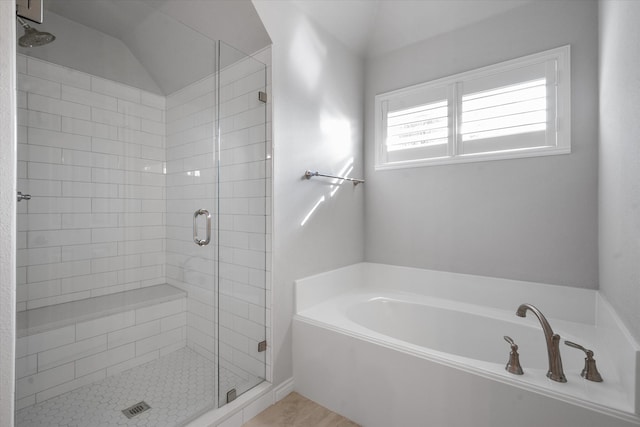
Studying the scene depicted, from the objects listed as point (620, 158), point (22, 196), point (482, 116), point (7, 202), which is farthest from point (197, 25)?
point (620, 158)

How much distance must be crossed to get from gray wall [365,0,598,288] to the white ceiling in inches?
2.8

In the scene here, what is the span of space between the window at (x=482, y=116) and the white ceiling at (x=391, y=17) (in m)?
0.40

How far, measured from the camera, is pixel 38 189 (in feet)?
4.38

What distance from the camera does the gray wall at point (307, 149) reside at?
2.03 meters

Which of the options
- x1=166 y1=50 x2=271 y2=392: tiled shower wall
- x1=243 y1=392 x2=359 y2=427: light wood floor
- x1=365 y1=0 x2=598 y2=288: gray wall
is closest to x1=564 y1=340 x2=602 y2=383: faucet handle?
x1=365 y1=0 x2=598 y2=288: gray wall

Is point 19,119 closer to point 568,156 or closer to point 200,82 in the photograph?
point 200,82

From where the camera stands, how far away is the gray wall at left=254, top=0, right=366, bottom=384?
203cm

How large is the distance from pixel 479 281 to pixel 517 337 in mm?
443

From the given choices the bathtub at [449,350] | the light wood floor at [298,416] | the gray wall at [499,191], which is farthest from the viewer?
the gray wall at [499,191]

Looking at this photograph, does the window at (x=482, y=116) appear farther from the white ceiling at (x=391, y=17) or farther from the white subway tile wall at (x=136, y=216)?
the white subway tile wall at (x=136, y=216)

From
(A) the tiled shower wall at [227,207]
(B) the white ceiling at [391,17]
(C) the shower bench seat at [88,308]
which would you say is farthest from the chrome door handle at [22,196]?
(B) the white ceiling at [391,17]

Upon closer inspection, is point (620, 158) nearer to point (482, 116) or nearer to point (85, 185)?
point (482, 116)

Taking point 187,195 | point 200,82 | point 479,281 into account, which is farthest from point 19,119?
point 479,281

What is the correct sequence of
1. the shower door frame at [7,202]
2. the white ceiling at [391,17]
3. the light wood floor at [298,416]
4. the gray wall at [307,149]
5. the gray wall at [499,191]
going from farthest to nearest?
the white ceiling at [391,17] → the gray wall at [307,149] → the gray wall at [499,191] → the light wood floor at [298,416] → the shower door frame at [7,202]
